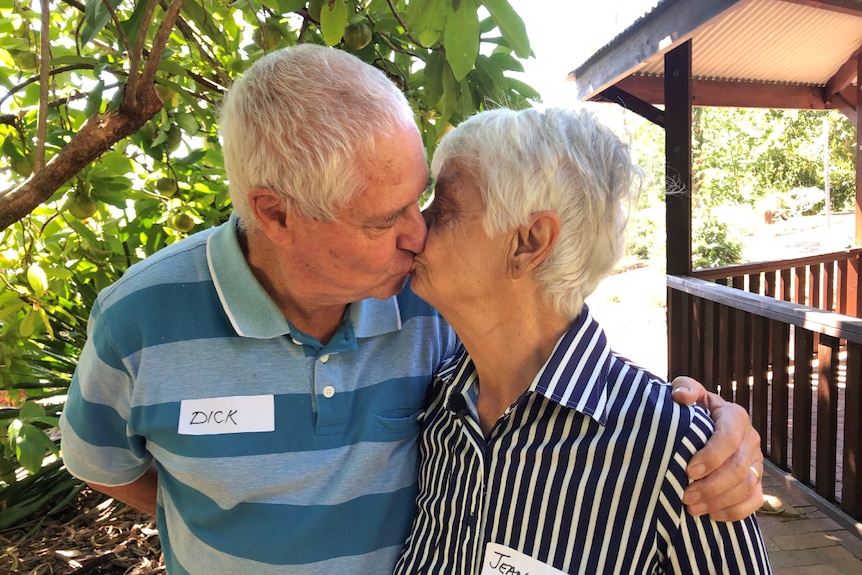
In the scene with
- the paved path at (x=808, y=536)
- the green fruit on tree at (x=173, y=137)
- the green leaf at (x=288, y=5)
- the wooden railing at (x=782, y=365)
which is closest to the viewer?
the green leaf at (x=288, y=5)

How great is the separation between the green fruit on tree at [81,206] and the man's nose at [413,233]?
1158mm

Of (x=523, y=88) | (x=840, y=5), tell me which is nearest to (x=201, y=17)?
(x=523, y=88)

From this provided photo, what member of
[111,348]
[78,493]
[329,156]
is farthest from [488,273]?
[78,493]

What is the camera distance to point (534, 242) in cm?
125

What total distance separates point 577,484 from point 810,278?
5179 millimetres

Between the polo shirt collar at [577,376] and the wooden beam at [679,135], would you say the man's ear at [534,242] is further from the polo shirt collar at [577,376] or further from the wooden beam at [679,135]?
the wooden beam at [679,135]

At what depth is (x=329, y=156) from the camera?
113 centimetres

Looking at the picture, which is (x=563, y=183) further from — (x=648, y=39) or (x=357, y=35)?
(x=648, y=39)

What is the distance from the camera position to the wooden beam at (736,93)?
5375 millimetres

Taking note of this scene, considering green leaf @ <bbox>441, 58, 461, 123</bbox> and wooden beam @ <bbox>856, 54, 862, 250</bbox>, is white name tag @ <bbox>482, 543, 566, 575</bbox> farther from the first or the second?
wooden beam @ <bbox>856, 54, 862, 250</bbox>

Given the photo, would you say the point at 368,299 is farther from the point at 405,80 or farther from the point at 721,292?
the point at 721,292

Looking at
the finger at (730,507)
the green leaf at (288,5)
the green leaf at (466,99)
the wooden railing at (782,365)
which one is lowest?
the wooden railing at (782,365)

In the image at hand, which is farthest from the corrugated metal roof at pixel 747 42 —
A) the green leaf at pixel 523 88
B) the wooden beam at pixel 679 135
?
the green leaf at pixel 523 88

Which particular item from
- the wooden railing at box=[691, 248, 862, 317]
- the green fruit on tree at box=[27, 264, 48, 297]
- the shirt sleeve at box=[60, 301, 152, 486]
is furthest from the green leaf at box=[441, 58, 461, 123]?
the wooden railing at box=[691, 248, 862, 317]
